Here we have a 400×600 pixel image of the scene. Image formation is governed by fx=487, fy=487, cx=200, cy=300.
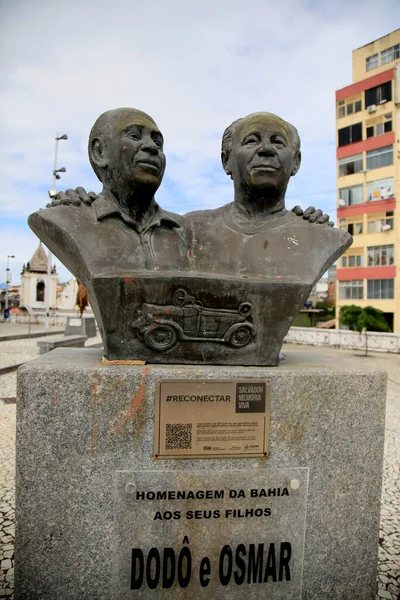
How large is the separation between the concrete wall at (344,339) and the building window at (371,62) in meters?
15.6

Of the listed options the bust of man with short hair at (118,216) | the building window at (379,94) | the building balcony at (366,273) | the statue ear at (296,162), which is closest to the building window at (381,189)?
the building balcony at (366,273)

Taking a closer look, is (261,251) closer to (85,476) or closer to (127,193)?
(127,193)

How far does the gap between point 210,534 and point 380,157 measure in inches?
998

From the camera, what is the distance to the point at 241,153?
2838 mm

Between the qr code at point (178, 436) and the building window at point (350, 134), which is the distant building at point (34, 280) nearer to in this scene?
the building window at point (350, 134)

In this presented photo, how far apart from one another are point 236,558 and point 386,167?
81.5 ft

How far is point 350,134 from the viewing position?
25.9 m

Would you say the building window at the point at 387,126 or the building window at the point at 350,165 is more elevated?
the building window at the point at 387,126

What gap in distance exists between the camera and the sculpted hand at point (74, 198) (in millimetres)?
2715

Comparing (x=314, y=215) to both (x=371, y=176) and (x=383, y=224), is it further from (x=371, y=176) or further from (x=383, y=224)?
(x=371, y=176)

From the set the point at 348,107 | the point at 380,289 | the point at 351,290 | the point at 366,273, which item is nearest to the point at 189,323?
the point at 380,289

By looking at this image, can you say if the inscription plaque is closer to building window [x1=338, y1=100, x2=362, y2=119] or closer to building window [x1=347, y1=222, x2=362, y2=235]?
building window [x1=347, y1=222, x2=362, y2=235]

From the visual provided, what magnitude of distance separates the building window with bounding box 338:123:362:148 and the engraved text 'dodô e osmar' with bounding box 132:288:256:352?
84.0ft

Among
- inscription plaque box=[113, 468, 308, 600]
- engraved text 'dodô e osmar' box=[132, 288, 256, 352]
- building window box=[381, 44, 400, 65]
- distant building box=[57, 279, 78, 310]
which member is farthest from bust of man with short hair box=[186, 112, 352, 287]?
distant building box=[57, 279, 78, 310]
